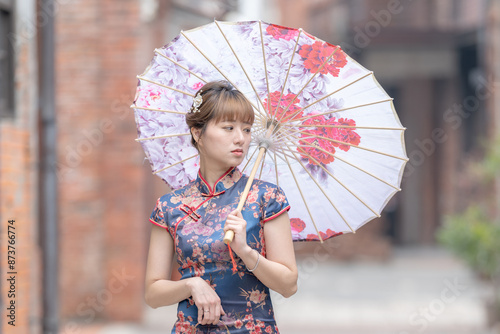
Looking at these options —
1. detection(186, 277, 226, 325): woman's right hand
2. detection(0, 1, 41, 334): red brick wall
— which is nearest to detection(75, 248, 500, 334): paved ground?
detection(0, 1, 41, 334): red brick wall

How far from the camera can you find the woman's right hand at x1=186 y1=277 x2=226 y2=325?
8.26 feet

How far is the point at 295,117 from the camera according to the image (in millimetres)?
3064

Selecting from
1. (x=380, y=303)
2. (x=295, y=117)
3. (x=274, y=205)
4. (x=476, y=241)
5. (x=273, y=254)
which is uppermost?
(x=295, y=117)

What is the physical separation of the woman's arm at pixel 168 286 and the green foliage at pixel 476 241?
20.9 ft

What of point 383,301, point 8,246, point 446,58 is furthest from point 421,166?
point 8,246

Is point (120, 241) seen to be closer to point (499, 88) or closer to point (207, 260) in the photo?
point (499, 88)

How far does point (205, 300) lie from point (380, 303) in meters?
8.83

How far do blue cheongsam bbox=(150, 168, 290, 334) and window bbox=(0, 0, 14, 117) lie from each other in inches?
136

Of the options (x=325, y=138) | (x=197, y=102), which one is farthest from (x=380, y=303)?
(x=197, y=102)

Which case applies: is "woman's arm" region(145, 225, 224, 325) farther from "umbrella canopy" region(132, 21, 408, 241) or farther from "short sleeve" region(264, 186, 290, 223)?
"umbrella canopy" region(132, 21, 408, 241)

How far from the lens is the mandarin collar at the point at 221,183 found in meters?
2.67

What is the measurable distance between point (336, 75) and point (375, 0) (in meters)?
18.7

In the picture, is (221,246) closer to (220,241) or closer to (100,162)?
(220,241)

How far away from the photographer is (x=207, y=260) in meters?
2.58
